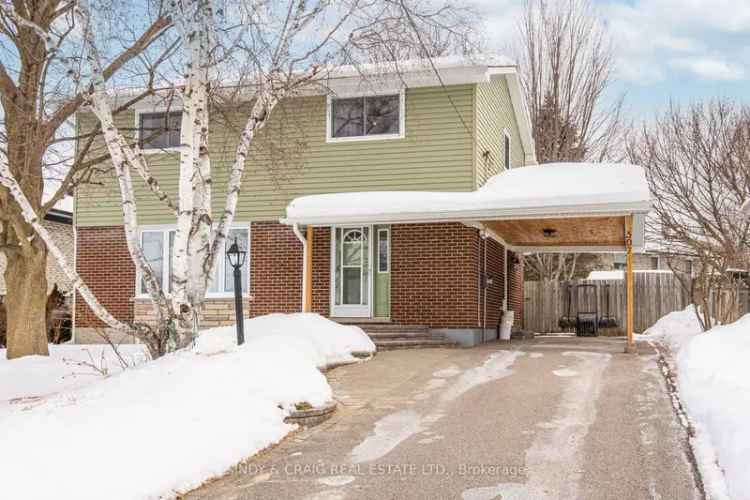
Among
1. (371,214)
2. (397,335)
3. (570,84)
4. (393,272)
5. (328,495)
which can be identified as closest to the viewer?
(328,495)

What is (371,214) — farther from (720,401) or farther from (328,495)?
(328,495)

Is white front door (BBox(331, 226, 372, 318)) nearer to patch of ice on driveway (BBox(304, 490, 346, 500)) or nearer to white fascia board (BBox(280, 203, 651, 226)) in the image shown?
white fascia board (BBox(280, 203, 651, 226))

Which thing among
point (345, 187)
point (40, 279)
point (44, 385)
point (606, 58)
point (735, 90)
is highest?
point (606, 58)

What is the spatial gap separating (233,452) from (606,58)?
26.2 metres

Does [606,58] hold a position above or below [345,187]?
above

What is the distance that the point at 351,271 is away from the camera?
50.2ft

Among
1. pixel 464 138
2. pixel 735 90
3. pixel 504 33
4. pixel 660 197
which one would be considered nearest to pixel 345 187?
pixel 464 138

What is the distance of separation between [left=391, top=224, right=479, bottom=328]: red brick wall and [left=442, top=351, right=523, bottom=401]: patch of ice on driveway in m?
1.91

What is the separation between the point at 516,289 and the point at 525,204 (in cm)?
792

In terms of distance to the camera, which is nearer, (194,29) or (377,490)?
(377,490)

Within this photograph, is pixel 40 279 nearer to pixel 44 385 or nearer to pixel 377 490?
pixel 44 385

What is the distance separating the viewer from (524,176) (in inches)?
552

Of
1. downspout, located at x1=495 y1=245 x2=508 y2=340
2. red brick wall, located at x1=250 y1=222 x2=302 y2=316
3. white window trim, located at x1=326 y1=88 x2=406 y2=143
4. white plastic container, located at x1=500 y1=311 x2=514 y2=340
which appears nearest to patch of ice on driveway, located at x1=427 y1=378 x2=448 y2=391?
red brick wall, located at x1=250 y1=222 x2=302 y2=316


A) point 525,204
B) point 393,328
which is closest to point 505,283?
point 393,328
